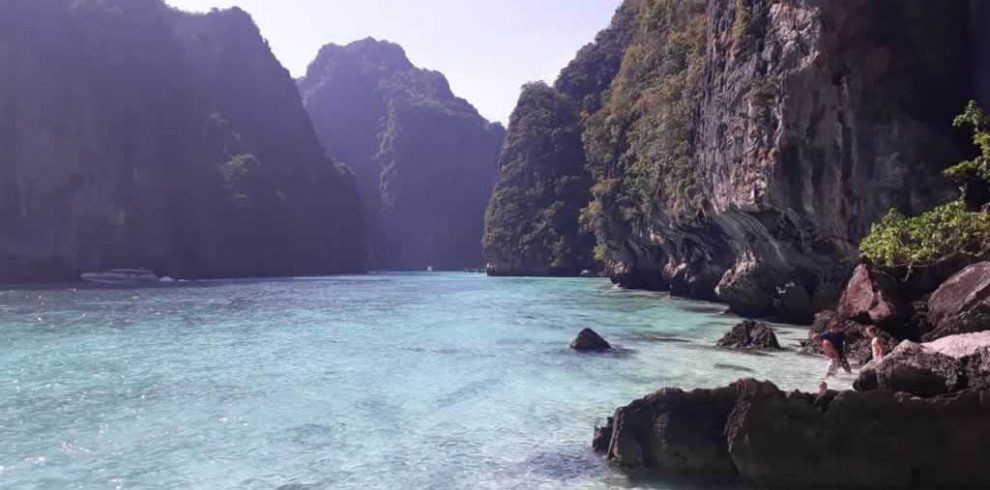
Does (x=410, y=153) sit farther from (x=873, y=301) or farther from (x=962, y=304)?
(x=962, y=304)

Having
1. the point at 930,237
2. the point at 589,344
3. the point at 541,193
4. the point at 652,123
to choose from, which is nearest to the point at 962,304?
the point at 930,237

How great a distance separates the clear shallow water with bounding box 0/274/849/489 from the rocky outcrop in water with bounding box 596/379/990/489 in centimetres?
59

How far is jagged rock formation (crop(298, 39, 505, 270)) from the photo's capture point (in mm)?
132750

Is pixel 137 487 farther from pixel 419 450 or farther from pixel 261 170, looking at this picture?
pixel 261 170

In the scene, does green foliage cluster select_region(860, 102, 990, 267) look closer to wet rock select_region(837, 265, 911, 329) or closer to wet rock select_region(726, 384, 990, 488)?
wet rock select_region(837, 265, 911, 329)

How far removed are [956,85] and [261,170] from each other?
7561 cm

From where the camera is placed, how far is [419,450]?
8641 millimetres

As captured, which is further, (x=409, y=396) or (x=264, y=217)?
(x=264, y=217)

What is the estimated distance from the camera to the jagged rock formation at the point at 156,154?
2219 inches

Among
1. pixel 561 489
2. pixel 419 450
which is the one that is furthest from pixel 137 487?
pixel 561 489

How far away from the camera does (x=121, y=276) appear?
189 ft

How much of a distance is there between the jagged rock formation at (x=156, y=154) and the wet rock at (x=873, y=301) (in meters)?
56.2

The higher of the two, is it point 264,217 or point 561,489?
point 264,217

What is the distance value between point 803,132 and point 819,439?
41.8 feet
